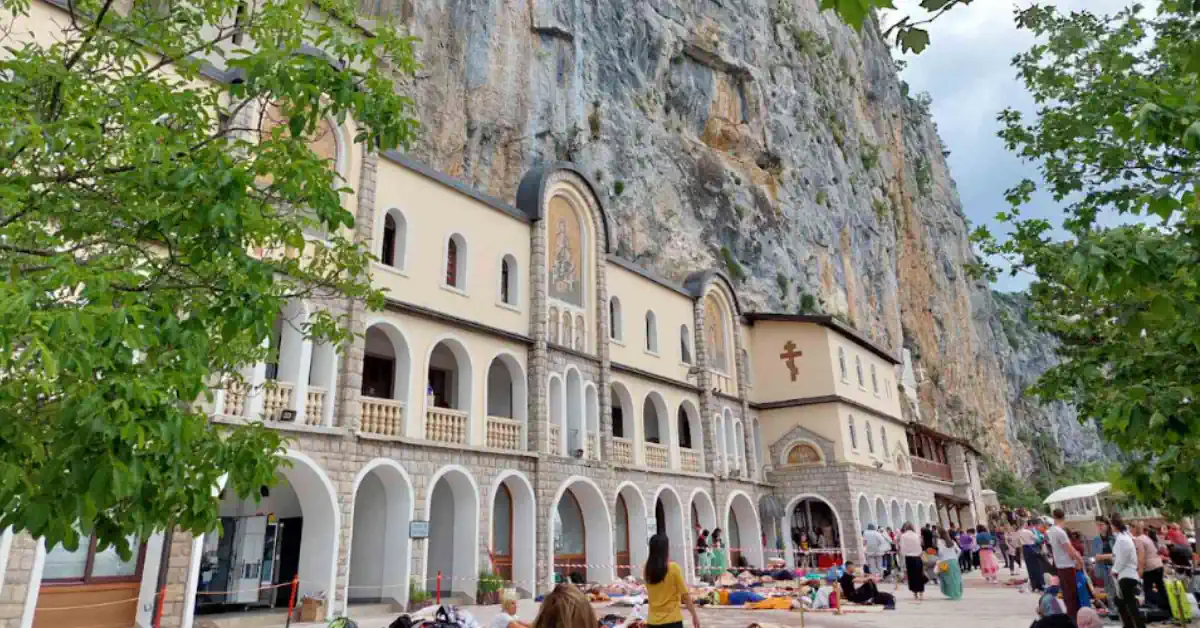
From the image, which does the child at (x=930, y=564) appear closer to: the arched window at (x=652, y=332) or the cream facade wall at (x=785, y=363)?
the cream facade wall at (x=785, y=363)

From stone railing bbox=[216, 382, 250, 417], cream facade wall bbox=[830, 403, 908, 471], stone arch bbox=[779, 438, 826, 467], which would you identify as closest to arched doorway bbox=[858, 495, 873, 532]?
cream facade wall bbox=[830, 403, 908, 471]

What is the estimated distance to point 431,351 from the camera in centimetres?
1686

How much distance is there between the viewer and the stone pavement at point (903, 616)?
39.6 feet

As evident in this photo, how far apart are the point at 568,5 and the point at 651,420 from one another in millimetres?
21654

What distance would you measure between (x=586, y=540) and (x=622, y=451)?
9.27ft

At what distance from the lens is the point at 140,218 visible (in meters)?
5.29

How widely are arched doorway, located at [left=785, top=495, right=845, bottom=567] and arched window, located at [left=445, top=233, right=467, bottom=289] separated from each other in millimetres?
16625

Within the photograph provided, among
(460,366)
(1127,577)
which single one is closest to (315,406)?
(460,366)

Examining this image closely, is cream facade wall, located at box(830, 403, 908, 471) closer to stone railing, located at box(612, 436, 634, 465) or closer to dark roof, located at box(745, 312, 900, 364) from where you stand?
dark roof, located at box(745, 312, 900, 364)

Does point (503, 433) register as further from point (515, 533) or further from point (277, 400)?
point (277, 400)

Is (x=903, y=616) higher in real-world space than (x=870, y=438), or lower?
lower

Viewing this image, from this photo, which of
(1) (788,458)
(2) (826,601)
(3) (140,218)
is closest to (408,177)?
(3) (140,218)

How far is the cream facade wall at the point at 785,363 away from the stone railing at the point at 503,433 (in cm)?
1350

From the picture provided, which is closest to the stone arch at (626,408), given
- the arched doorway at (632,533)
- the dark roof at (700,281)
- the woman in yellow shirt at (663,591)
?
the arched doorway at (632,533)
